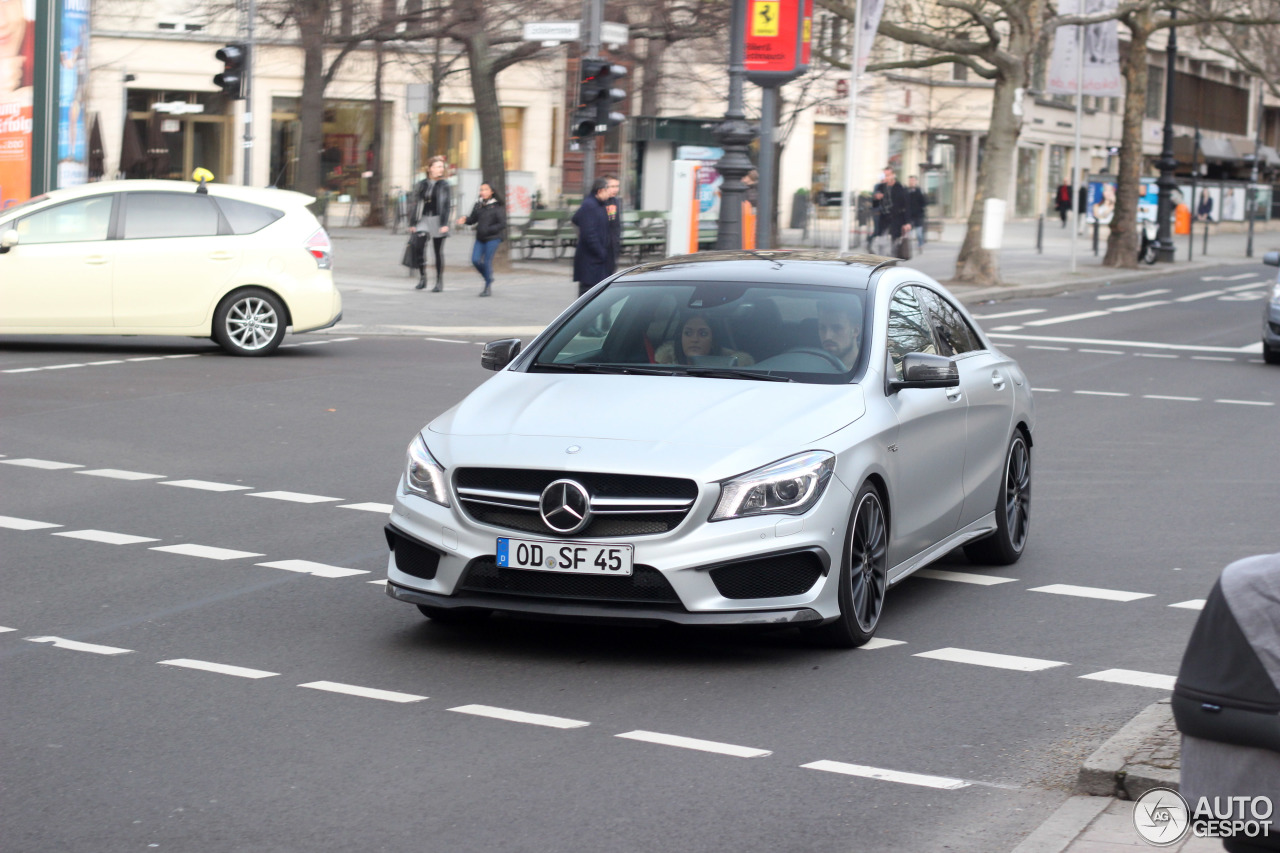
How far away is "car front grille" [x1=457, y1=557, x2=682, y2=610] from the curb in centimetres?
169

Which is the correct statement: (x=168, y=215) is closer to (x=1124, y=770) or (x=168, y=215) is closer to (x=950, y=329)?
(x=950, y=329)

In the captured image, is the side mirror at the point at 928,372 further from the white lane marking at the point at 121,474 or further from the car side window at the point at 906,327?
the white lane marking at the point at 121,474

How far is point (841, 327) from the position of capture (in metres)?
7.55

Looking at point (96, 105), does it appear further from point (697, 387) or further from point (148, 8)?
point (697, 387)

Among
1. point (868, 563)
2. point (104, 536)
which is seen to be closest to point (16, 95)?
point (104, 536)

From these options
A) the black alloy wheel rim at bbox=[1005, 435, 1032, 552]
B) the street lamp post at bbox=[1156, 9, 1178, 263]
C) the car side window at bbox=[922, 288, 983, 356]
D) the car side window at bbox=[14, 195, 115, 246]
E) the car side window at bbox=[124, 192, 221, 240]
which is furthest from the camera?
the street lamp post at bbox=[1156, 9, 1178, 263]

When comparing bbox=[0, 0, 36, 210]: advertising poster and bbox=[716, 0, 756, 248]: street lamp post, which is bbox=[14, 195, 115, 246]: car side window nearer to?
bbox=[0, 0, 36, 210]: advertising poster

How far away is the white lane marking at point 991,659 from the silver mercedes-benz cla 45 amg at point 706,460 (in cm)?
30

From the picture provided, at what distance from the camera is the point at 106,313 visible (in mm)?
17531

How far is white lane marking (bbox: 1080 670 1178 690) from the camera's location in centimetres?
647

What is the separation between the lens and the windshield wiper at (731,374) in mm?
7289

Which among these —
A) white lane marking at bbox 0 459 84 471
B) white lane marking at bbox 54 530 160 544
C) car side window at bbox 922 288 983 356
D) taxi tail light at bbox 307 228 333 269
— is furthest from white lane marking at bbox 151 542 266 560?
taxi tail light at bbox 307 228 333 269

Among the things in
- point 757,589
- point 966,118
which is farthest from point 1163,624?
point 966,118

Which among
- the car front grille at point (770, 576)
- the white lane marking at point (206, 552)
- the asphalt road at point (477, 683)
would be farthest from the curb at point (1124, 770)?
the white lane marking at point (206, 552)
